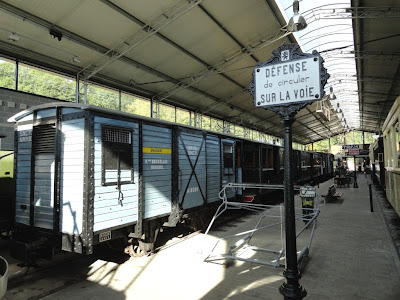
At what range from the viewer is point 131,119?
5.77 meters

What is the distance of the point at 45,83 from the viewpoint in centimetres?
1187

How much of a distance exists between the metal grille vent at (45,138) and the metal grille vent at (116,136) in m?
1.00

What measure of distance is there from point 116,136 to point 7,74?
804 cm

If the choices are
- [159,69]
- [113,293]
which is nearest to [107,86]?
[159,69]

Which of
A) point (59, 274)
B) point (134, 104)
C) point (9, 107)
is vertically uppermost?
point (134, 104)

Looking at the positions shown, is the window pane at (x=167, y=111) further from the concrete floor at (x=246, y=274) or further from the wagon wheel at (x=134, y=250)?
the wagon wheel at (x=134, y=250)

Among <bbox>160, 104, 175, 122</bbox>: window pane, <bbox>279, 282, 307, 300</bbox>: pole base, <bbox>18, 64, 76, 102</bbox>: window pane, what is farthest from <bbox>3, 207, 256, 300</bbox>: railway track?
<bbox>160, 104, 175, 122</bbox>: window pane

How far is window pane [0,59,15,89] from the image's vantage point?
1019 centimetres

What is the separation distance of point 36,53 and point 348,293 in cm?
1279

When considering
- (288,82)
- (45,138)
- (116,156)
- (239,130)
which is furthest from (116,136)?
(239,130)

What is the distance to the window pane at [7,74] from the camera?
10188 mm

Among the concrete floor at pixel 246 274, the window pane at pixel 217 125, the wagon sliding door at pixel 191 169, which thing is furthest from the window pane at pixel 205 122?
the concrete floor at pixel 246 274

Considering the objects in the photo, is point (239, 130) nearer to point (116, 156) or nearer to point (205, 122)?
point (205, 122)

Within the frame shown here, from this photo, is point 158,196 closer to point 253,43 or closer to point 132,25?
point 132,25
